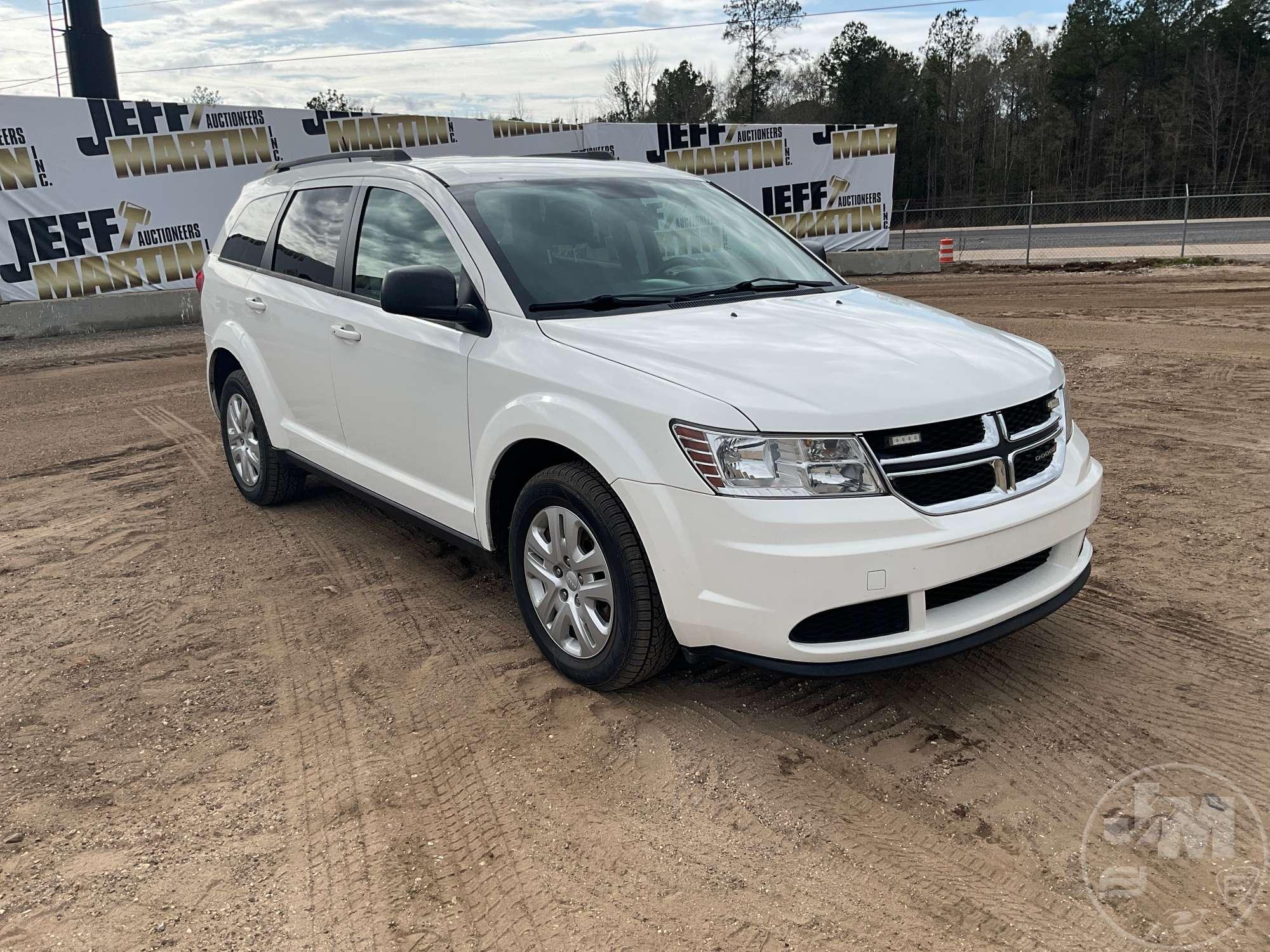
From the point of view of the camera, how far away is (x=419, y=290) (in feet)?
12.1

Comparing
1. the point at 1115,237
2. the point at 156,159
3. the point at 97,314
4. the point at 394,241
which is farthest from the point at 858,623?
the point at 1115,237

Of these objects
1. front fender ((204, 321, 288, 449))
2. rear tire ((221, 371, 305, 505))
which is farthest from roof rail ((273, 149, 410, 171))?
rear tire ((221, 371, 305, 505))

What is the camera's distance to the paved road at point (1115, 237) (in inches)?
995

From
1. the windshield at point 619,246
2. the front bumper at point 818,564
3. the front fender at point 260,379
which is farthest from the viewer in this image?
the front fender at point 260,379

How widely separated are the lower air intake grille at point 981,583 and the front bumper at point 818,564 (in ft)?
0.07

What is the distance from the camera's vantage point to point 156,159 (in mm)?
16359

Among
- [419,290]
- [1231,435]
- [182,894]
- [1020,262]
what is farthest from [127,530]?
[1020,262]

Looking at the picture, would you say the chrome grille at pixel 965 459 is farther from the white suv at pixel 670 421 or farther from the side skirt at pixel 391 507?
the side skirt at pixel 391 507

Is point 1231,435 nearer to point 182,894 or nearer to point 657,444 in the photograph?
point 657,444

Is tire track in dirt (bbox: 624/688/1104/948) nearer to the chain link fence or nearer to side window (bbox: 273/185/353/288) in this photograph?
side window (bbox: 273/185/353/288)

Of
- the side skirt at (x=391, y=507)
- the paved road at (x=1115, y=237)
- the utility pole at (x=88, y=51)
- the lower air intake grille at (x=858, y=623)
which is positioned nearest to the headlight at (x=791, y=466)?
the lower air intake grille at (x=858, y=623)

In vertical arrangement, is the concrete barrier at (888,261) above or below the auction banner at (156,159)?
below

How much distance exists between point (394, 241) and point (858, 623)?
2723 millimetres

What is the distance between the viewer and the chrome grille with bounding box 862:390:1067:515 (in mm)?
3068
